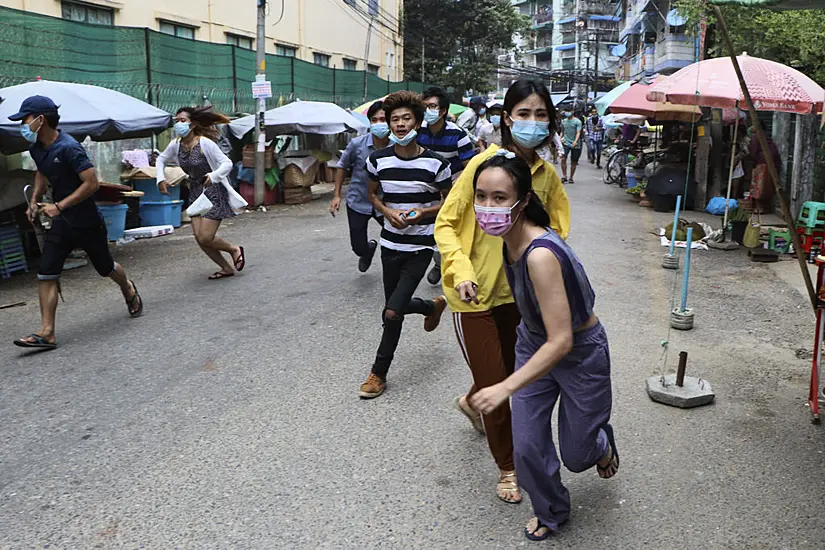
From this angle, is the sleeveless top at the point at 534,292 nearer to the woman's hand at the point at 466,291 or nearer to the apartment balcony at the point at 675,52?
the woman's hand at the point at 466,291

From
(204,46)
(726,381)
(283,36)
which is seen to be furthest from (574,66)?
(726,381)

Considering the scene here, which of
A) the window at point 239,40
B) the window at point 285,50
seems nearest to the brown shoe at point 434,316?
the window at point 239,40

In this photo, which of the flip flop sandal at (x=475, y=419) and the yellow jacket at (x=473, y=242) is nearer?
the yellow jacket at (x=473, y=242)

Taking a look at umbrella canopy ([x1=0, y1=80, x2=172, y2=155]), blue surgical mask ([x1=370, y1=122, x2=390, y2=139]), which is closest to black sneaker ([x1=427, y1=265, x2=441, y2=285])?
blue surgical mask ([x1=370, y1=122, x2=390, y2=139])

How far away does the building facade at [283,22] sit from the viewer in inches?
612

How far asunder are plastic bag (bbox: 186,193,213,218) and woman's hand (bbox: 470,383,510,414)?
18.7ft

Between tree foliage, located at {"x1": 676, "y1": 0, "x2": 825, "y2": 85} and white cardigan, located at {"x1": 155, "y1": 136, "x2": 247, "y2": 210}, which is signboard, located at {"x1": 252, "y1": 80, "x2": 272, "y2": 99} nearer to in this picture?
white cardigan, located at {"x1": 155, "y1": 136, "x2": 247, "y2": 210}

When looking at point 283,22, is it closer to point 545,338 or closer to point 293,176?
point 293,176

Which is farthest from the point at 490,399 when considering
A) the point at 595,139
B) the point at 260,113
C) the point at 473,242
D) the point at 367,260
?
the point at 595,139

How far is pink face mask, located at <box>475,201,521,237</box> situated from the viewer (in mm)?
2879

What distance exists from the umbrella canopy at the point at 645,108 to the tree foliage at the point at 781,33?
4.71 ft

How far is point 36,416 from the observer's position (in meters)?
4.56

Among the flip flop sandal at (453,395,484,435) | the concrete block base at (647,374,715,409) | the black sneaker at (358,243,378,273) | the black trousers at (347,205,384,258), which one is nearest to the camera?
the flip flop sandal at (453,395,484,435)

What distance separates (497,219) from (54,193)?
4.35m
